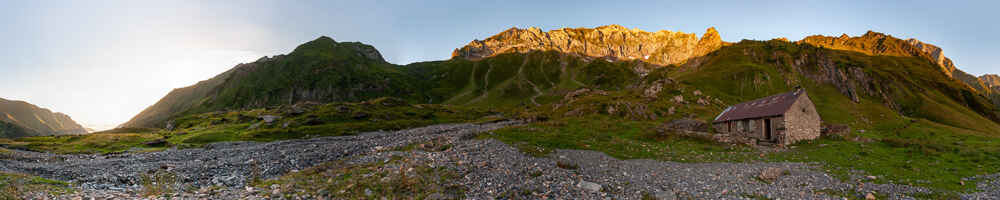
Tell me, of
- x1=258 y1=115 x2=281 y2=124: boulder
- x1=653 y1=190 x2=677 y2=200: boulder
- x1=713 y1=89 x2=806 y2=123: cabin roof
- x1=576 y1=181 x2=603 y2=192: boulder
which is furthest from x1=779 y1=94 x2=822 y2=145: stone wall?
x1=258 y1=115 x2=281 y2=124: boulder

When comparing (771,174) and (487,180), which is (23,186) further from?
(771,174)

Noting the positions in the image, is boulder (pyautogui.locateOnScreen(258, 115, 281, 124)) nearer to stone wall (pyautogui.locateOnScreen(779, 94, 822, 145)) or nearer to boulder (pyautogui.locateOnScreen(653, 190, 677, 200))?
boulder (pyautogui.locateOnScreen(653, 190, 677, 200))

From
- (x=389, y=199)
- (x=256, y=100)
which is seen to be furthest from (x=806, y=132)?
(x=256, y=100)

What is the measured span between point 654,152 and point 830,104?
252ft

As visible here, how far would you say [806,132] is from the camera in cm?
3450

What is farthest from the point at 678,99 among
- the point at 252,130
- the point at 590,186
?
the point at 252,130

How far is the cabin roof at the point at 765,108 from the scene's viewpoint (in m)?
34.4

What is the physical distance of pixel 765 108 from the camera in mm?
37344

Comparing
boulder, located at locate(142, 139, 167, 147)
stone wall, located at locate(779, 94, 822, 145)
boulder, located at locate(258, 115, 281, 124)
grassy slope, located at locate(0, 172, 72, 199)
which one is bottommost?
boulder, located at locate(142, 139, 167, 147)

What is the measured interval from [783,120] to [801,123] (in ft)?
10.6

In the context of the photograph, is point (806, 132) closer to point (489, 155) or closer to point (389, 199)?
point (489, 155)

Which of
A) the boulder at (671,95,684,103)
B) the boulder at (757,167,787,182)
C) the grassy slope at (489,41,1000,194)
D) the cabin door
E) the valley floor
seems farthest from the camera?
the boulder at (671,95,684,103)

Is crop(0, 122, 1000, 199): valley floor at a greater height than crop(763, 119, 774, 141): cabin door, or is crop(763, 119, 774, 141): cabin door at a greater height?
crop(763, 119, 774, 141): cabin door

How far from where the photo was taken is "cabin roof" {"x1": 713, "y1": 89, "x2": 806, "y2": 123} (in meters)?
34.4
